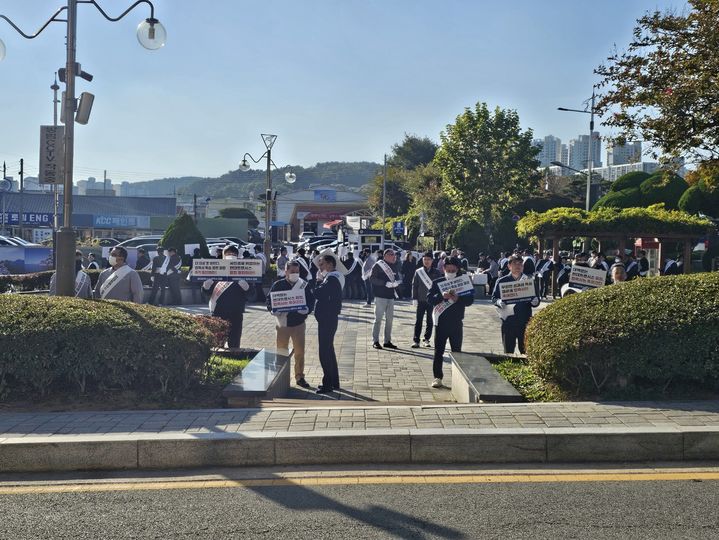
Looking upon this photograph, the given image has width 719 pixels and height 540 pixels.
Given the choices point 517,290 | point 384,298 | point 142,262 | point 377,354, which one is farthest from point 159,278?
point 517,290

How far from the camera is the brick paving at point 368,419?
20.9ft

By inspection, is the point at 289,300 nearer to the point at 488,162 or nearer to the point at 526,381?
the point at 526,381

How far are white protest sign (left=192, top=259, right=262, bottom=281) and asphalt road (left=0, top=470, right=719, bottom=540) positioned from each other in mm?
6003

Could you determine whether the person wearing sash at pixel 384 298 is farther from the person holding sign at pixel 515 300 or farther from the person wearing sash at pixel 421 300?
the person holding sign at pixel 515 300

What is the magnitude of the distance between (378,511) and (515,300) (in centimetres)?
616

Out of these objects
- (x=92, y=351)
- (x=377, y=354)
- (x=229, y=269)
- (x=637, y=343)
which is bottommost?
(x=377, y=354)

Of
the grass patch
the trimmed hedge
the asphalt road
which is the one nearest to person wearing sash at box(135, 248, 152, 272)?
the trimmed hedge

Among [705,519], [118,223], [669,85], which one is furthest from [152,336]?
[118,223]

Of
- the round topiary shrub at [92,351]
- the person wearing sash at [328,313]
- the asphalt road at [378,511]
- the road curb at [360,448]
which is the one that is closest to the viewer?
the asphalt road at [378,511]

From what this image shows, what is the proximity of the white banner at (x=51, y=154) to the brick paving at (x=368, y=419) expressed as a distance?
16.0 feet

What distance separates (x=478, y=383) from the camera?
7.97m

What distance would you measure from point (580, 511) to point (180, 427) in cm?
335

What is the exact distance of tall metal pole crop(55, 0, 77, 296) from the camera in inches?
408

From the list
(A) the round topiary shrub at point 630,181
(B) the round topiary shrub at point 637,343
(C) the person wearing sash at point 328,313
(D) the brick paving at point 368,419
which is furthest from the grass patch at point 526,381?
(A) the round topiary shrub at point 630,181
